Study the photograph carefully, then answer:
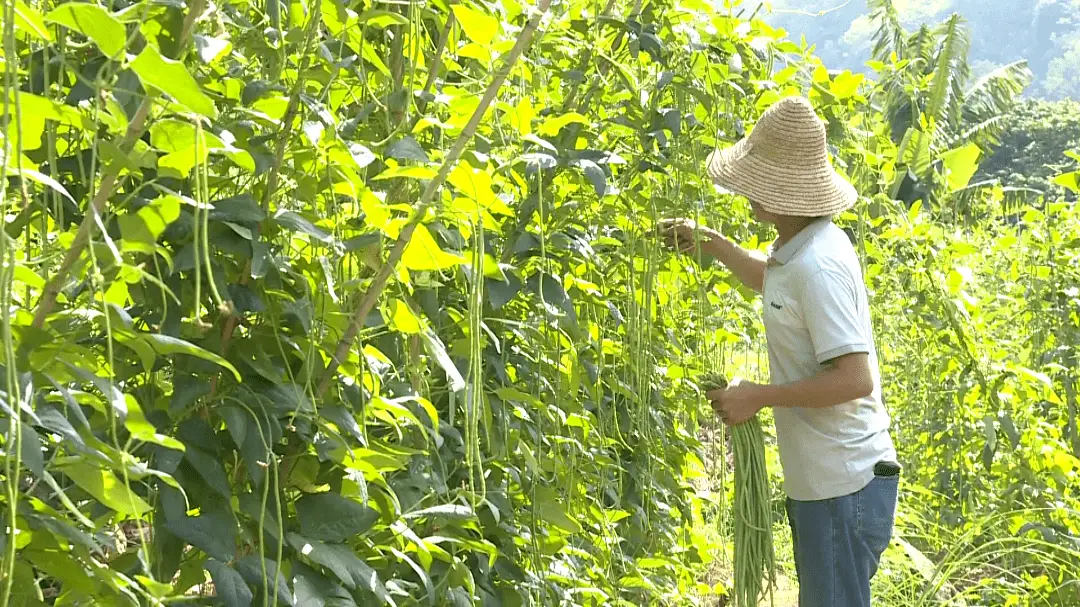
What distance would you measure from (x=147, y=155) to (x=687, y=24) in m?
1.21

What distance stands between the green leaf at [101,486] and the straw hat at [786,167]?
1349mm

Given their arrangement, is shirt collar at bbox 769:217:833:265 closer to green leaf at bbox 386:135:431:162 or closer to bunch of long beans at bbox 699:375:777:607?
bunch of long beans at bbox 699:375:777:607

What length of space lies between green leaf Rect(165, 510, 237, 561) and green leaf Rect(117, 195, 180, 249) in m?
0.26

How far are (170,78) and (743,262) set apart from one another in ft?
5.73

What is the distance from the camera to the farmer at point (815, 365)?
78.4 inches

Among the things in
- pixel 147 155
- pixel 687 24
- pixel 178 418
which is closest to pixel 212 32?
pixel 147 155

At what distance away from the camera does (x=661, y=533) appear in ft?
8.32

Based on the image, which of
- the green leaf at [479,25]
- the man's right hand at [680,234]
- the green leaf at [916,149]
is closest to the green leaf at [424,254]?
the green leaf at [479,25]

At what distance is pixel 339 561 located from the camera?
1.08 m

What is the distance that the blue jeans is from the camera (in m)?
2.10

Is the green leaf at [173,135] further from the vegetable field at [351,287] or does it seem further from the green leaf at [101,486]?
the green leaf at [101,486]

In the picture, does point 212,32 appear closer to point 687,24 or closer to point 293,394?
point 293,394

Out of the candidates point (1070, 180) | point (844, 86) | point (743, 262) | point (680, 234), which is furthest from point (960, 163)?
point (680, 234)

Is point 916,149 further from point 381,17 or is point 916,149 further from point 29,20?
point 29,20
